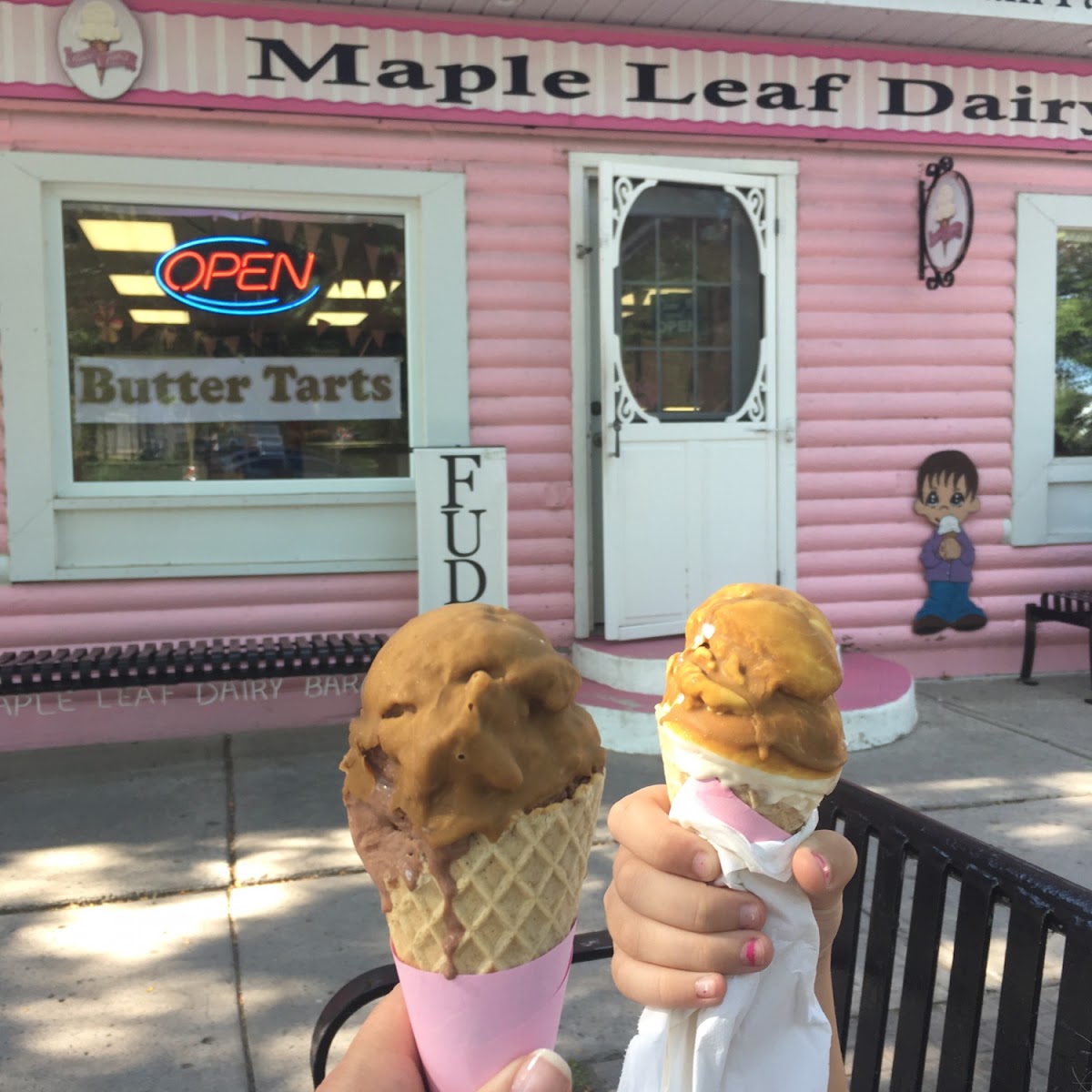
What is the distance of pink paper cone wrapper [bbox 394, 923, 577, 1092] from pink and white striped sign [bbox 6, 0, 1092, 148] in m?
5.60

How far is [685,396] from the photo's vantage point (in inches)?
259

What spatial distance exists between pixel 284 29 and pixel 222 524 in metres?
2.74

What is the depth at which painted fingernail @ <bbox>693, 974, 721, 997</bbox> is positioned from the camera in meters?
1.08

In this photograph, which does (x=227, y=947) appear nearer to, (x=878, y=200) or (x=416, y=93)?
(x=416, y=93)

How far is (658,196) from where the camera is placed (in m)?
6.41

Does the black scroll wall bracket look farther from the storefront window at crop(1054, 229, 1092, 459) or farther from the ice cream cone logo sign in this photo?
the ice cream cone logo sign

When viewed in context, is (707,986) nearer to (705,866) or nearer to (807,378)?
(705,866)

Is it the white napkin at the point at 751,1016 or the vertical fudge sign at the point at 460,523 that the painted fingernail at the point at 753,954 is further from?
the vertical fudge sign at the point at 460,523

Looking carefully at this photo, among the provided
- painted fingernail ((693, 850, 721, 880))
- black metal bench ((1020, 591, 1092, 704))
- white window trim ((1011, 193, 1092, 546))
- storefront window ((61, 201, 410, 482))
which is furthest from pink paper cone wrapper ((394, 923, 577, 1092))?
white window trim ((1011, 193, 1092, 546))

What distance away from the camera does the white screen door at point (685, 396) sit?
20.4 ft

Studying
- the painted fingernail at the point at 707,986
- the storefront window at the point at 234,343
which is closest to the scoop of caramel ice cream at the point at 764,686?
the painted fingernail at the point at 707,986

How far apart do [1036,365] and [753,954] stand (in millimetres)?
6979

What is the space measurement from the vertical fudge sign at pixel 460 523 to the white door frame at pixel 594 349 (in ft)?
2.41

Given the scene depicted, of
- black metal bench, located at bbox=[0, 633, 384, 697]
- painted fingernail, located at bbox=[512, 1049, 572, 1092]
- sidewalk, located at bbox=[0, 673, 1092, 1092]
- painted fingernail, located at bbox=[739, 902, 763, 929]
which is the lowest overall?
sidewalk, located at bbox=[0, 673, 1092, 1092]
